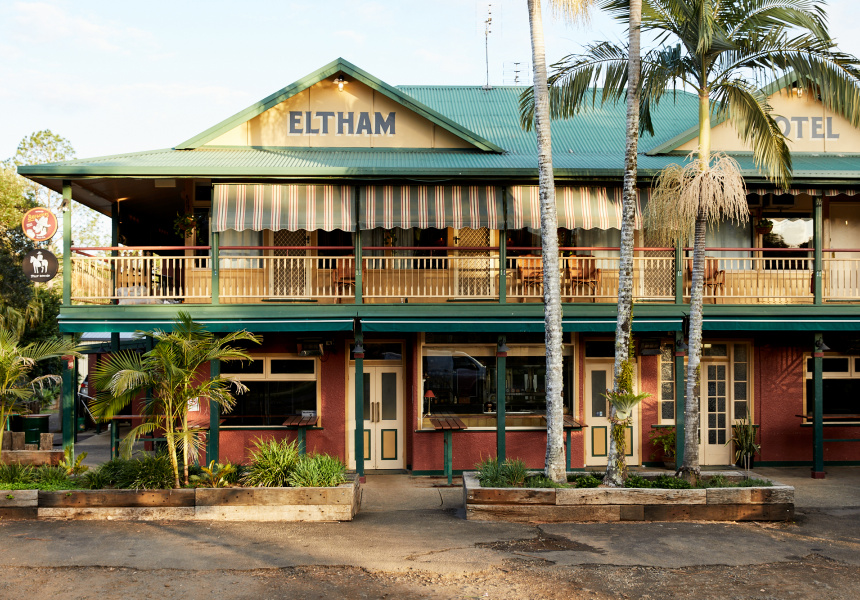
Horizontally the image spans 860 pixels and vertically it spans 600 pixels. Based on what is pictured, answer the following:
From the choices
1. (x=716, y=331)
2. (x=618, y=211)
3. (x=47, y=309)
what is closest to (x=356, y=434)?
(x=618, y=211)

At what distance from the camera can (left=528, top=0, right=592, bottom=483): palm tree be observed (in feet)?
34.3

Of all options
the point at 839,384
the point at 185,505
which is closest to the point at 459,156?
the point at 185,505

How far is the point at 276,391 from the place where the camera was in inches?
567

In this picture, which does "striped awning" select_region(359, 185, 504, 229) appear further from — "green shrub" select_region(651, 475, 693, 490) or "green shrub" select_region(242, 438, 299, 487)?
"green shrub" select_region(651, 475, 693, 490)

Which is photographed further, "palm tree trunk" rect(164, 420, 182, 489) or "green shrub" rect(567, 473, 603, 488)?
"green shrub" rect(567, 473, 603, 488)

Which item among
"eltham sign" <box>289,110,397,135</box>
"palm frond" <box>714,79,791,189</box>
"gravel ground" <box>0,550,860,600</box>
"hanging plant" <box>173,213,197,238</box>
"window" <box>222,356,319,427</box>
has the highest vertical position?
"eltham sign" <box>289,110,397,135</box>

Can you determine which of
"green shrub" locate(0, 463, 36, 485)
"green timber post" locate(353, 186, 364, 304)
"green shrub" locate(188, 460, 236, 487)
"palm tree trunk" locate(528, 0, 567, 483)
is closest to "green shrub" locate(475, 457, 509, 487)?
"palm tree trunk" locate(528, 0, 567, 483)

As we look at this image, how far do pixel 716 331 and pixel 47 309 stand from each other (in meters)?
23.2

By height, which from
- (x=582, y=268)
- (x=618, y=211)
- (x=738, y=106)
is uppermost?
(x=738, y=106)

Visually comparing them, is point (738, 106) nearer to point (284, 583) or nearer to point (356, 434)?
point (356, 434)

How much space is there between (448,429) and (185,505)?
469 centimetres

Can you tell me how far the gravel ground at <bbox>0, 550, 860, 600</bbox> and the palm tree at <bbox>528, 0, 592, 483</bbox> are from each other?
2844mm

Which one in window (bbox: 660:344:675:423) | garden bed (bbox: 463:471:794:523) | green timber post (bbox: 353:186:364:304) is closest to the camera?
garden bed (bbox: 463:471:794:523)

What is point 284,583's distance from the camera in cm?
729
